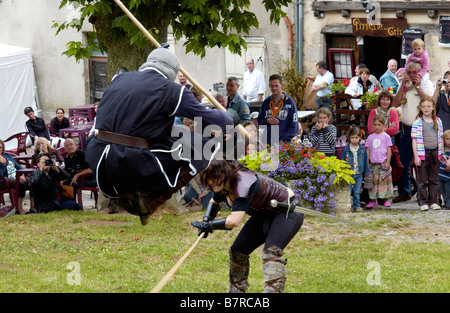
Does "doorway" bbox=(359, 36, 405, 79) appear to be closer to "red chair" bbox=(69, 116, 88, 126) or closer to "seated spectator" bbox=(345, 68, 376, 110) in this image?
"seated spectator" bbox=(345, 68, 376, 110)

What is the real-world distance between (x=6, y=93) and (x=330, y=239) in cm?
1394

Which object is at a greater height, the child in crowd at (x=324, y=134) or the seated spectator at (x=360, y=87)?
the seated spectator at (x=360, y=87)

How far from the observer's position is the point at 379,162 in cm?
1345

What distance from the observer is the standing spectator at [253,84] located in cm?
2027

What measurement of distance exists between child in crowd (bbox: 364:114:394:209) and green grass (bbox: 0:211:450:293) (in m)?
1.25

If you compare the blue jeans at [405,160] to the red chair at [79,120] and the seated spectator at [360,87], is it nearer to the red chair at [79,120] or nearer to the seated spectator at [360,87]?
the seated spectator at [360,87]

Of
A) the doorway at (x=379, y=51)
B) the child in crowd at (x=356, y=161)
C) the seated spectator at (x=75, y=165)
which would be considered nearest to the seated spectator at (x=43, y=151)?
the seated spectator at (x=75, y=165)

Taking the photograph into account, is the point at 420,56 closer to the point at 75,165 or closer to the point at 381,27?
the point at 381,27

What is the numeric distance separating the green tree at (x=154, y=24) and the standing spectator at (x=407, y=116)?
98.8 inches

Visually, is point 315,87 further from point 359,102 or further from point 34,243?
point 34,243

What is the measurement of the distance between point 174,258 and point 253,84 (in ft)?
34.2

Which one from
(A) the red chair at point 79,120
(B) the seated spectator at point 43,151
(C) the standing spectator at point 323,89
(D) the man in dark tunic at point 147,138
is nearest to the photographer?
(D) the man in dark tunic at point 147,138

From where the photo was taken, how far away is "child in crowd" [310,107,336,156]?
1352 cm

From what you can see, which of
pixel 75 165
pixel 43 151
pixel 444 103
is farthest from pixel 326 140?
pixel 43 151
